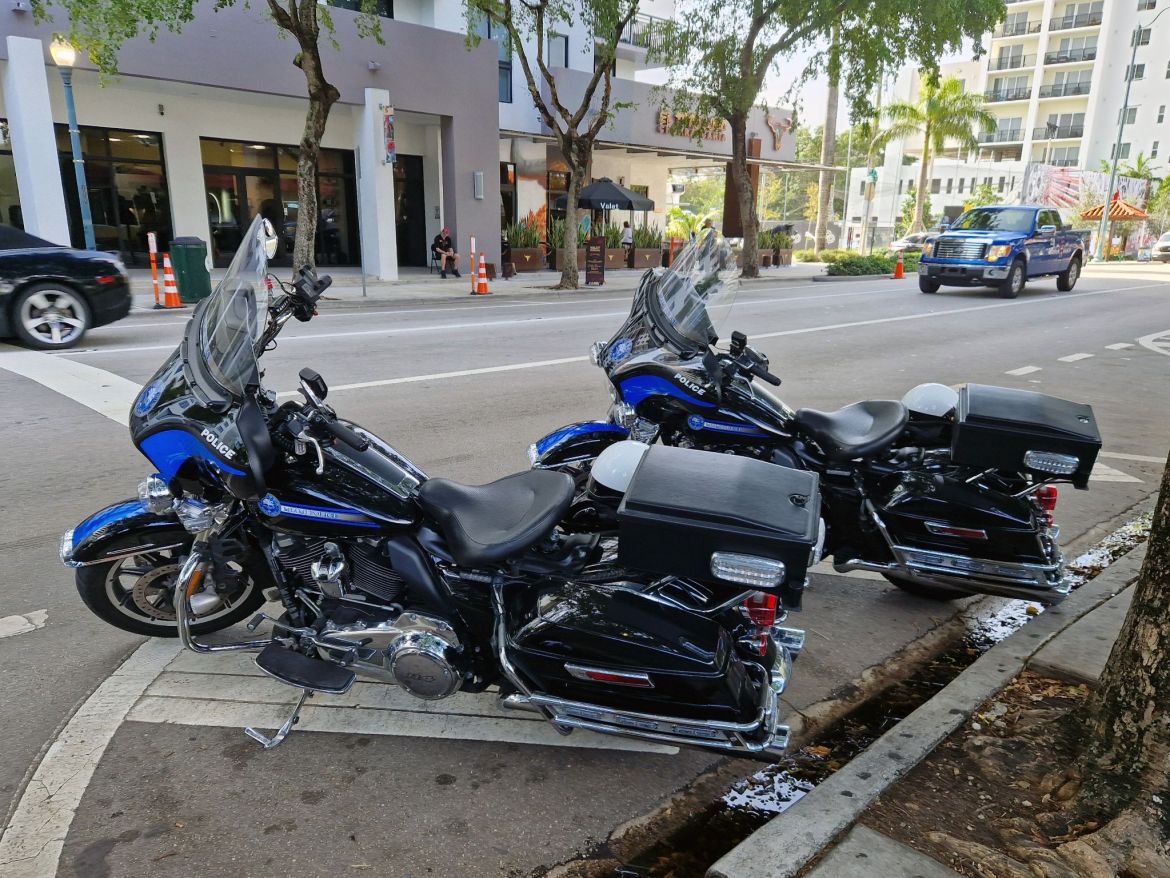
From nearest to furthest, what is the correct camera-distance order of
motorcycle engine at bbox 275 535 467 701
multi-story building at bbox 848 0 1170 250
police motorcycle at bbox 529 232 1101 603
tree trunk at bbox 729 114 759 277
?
1. motorcycle engine at bbox 275 535 467 701
2. police motorcycle at bbox 529 232 1101 603
3. tree trunk at bbox 729 114 759 277
4. multi-story building at bbox 848 0 1170 250

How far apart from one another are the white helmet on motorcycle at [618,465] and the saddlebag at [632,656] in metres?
0.42

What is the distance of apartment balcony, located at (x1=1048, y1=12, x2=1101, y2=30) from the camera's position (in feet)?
212

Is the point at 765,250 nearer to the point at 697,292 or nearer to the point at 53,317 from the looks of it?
the point at 53,317

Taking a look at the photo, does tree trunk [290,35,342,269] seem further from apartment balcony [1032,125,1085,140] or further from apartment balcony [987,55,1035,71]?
apartment balcony [987,55,1035,71]

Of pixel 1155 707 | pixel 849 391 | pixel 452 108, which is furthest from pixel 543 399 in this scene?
pixel 452 108

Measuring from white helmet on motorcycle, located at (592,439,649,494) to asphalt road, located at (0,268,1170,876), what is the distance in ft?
3.21

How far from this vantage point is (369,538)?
279 centimetres

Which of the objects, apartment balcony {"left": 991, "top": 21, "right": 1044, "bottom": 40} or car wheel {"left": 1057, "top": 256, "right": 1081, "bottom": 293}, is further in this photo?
apartment balcony {"left": 991, "top": 21, "right": 1044, "bottom": 40}

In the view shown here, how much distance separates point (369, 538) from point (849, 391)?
6797mm

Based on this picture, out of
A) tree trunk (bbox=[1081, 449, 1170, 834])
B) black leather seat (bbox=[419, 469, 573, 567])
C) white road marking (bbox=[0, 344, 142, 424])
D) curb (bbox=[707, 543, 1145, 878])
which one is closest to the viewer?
curb (bbox=[707, 543, 1145, 878])

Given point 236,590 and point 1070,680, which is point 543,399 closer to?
point 236,590


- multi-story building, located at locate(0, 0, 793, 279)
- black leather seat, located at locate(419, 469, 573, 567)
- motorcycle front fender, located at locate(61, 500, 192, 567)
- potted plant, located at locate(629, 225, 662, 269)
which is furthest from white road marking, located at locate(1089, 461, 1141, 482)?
Result: potted plant, located at locate(629, 225, 662, 269)

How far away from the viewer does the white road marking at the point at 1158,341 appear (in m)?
12.0

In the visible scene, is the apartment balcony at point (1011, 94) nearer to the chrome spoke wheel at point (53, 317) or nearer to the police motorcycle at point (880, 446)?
the chrome spoke wheel at point (53, 317)
